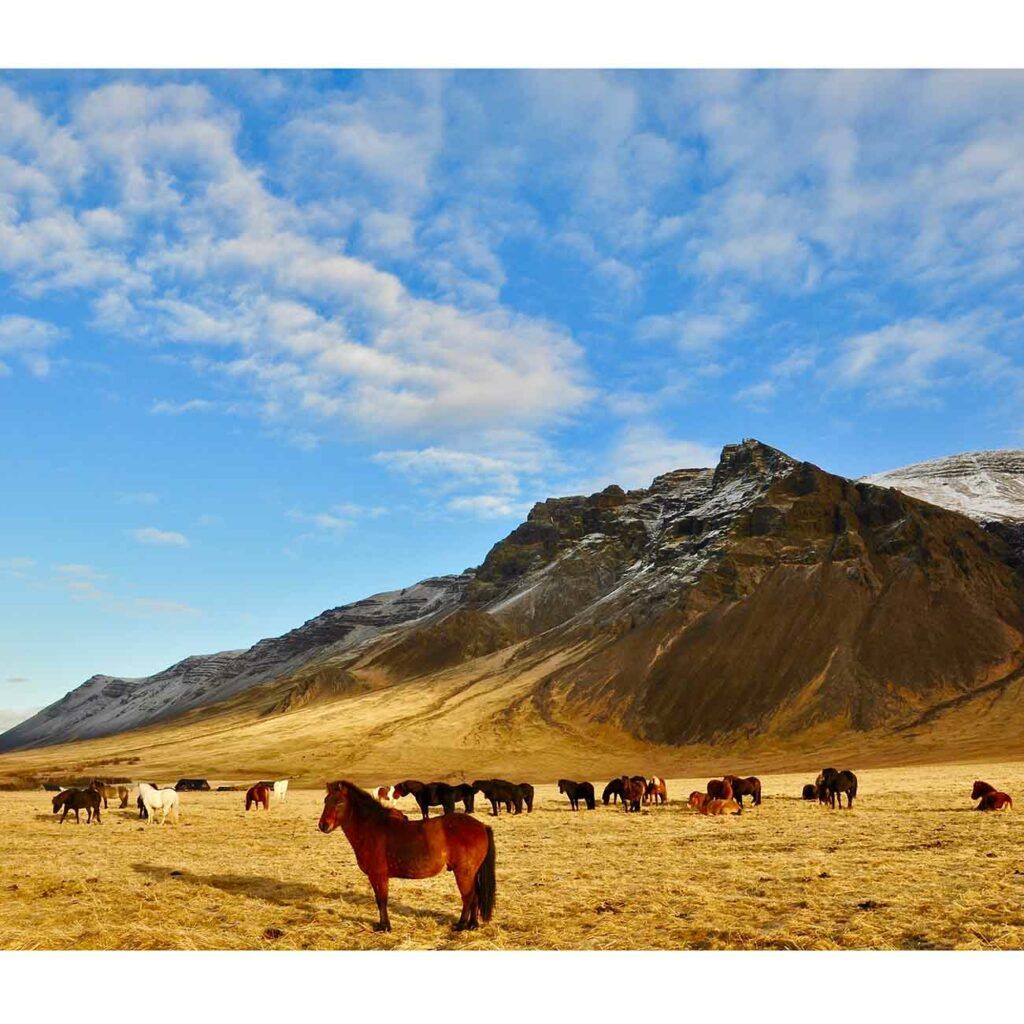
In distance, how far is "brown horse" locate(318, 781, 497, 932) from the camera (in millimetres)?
12375

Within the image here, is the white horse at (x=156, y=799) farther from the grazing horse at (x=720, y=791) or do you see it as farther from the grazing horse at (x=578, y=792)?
the grazing horse at (x=720, y=791)

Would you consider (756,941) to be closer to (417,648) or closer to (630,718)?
(630,718)

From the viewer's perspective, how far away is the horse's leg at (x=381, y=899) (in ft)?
40.3

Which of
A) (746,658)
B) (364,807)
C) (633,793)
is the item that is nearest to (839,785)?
(633,793)

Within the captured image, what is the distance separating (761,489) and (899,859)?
152 meters

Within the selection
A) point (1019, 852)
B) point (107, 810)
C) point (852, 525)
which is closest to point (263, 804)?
point (107, 810)

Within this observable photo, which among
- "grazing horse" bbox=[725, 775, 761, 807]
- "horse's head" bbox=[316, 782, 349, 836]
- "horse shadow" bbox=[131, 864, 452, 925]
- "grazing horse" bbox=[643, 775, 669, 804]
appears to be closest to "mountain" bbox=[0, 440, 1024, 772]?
"grazing horse" bbox=[643, 775, 669, 804]

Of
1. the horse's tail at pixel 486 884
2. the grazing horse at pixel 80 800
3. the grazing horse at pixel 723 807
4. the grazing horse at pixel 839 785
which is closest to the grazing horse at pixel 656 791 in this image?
the grazing horse at pixel 723 807

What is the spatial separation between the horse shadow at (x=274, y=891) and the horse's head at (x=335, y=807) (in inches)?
59.5

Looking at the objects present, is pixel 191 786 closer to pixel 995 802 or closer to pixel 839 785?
pixel 839 785

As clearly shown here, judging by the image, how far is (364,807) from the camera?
13.4m

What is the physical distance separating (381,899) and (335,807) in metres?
1.64

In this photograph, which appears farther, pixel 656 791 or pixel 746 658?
pixel 746 658

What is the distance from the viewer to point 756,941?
1117 centimetres
